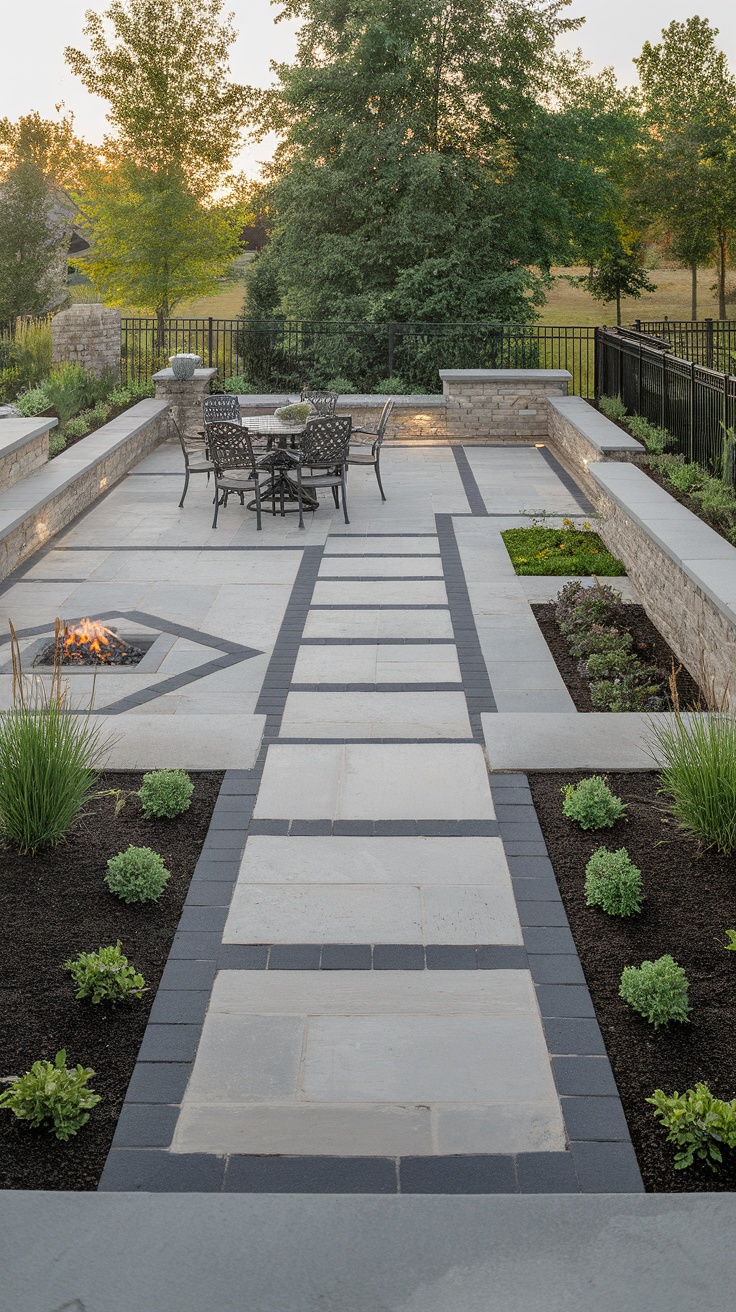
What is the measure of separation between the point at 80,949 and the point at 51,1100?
38.6 inches

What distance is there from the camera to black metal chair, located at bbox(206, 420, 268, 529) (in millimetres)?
11289

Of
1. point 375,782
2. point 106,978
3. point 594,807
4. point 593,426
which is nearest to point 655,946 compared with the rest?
point 594,807

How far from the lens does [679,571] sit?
7.42 meters

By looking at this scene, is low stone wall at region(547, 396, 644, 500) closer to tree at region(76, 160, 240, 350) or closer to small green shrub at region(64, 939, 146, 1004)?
small green shrub at region(64, 939, 146, 1004)

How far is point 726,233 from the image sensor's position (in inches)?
1273

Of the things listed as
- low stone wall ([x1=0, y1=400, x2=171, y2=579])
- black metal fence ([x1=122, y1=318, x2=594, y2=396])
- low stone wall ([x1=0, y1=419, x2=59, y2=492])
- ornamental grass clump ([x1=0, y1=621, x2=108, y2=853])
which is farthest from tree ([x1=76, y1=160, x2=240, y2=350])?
ornamental grass clump ([x1=0, y1=621, x2=108, y2=853])

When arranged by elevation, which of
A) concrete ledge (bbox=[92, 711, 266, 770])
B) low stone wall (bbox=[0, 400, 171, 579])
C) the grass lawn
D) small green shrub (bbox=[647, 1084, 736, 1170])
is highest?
low stone wall (bbox=[0, 400, 171, 579])

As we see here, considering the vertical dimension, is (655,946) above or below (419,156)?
below

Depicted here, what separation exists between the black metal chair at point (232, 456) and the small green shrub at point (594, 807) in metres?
6.94

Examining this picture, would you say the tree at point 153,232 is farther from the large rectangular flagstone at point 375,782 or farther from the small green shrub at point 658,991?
the small green shrub at point 658,991

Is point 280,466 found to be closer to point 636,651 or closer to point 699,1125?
point 636,651

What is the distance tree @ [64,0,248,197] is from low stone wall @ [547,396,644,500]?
623 inches

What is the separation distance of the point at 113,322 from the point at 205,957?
1450cm

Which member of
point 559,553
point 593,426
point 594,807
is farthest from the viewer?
point 593,426
